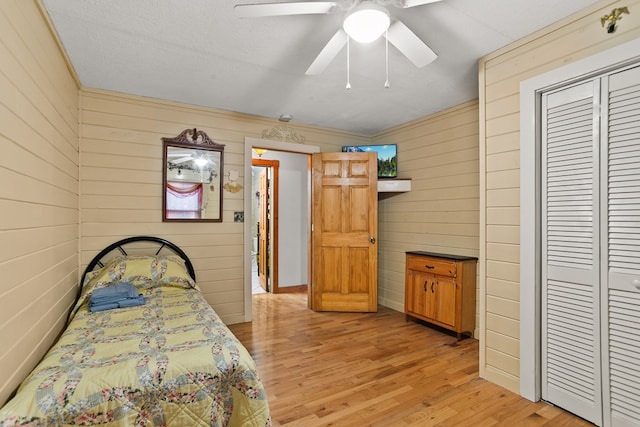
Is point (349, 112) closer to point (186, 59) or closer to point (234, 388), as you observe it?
point (186, 59)

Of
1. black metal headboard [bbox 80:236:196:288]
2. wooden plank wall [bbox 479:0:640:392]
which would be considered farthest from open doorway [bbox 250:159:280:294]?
wooden plank wall [bbox 479:0:640:392]

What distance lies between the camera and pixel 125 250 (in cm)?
327

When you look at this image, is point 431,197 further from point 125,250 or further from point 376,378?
point 125,250

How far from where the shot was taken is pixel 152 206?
342 centimetres

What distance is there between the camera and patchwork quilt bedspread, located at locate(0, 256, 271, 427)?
4.34 ft

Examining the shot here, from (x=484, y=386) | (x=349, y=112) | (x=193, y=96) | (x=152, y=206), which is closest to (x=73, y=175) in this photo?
(x=152, y=206)

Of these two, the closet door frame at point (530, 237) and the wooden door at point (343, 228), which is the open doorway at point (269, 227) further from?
the closet door frame at point (530, 237)

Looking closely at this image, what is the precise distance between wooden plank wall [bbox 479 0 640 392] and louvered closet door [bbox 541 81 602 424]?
7.2 inches

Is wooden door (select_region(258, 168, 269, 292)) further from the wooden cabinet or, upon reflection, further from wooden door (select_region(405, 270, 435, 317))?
the wooden cabinet

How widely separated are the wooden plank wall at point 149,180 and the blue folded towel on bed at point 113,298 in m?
0.80

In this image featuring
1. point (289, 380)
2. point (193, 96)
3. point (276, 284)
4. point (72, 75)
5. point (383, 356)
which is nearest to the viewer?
point (289, 380)

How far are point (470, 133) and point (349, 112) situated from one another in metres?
1.40

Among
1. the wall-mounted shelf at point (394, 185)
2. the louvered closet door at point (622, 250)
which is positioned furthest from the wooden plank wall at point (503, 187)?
the wall-mounted shelf at point (394, 185)

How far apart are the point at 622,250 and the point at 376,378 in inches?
73.1
